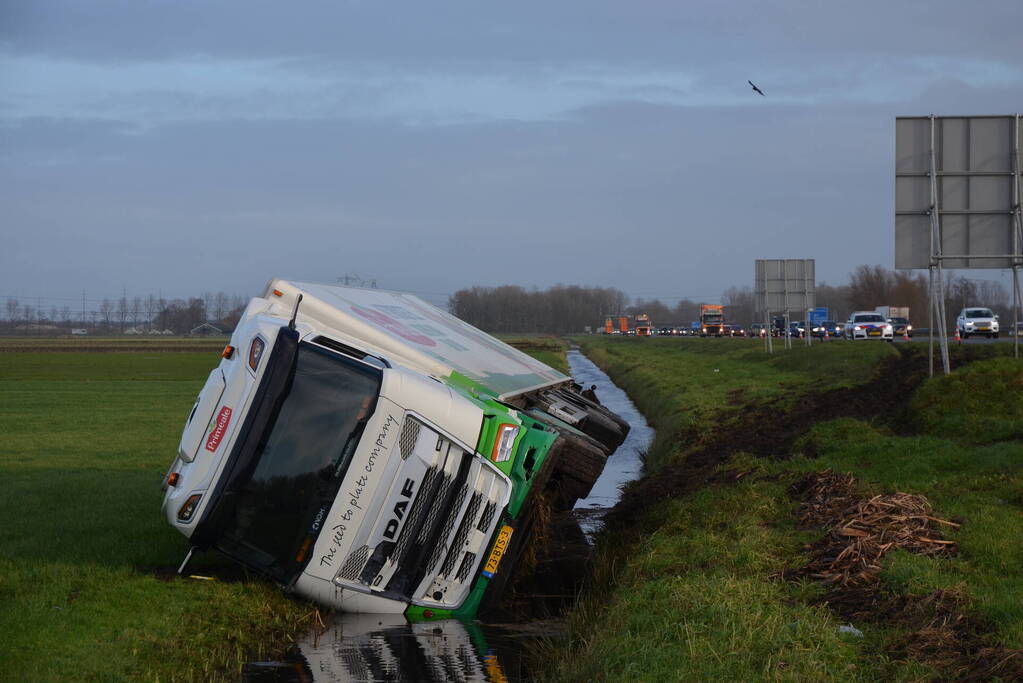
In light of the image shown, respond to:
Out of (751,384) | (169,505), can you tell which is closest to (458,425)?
(169,505)

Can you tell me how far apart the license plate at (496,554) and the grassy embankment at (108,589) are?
5.25 ft

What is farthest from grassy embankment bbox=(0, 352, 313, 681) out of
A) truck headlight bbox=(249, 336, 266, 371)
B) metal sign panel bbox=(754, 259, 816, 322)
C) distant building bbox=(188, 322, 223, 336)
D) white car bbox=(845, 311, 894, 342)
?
distant building bbox=(188, 322, 223, 336)

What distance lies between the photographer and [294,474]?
846cm

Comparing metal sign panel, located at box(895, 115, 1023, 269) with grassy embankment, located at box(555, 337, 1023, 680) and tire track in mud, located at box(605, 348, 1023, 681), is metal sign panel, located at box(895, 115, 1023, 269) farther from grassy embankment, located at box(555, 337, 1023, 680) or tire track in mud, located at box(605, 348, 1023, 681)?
tire track in mud, located at box(605, 348, 1023, 681)

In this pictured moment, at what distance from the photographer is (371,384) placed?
28.2 feet

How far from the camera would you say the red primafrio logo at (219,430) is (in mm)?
8602

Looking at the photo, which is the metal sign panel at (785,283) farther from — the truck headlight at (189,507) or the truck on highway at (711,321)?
the truck on highway at (711,321)

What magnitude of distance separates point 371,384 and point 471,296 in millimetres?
135472

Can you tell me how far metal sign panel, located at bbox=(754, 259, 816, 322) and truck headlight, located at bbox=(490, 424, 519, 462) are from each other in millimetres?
38183

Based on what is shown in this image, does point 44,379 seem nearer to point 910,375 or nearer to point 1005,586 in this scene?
point 910,375

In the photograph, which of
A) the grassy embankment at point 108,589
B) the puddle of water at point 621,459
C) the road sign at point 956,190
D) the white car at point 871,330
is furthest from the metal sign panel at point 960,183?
the white car at point 871,330

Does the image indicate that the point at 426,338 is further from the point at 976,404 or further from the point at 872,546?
the point at 976,404

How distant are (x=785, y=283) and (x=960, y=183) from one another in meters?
27.2

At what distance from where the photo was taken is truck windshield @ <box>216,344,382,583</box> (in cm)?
843
